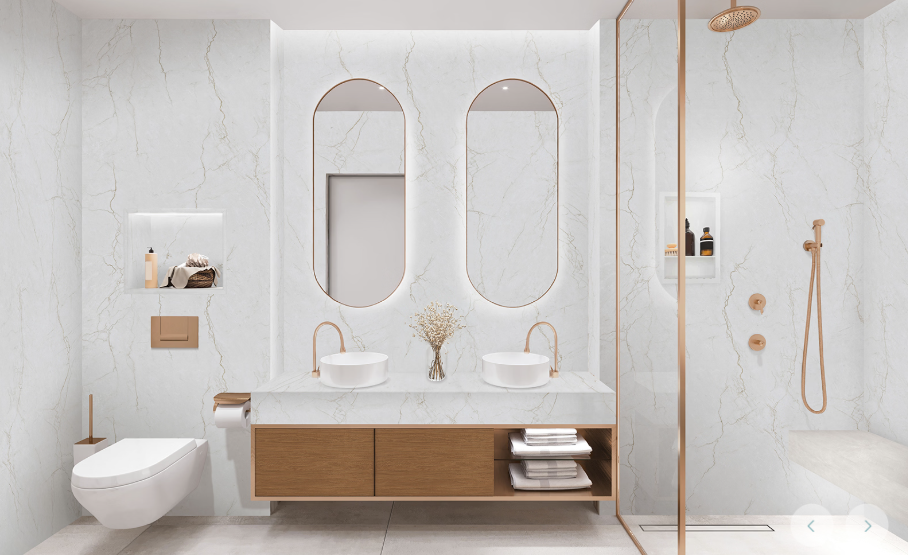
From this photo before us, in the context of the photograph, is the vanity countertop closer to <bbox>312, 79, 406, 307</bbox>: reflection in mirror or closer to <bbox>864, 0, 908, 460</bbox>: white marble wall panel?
<bbox>312, 79, 406, 307</bbox>: reflection in mirror

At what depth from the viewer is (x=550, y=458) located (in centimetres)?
226

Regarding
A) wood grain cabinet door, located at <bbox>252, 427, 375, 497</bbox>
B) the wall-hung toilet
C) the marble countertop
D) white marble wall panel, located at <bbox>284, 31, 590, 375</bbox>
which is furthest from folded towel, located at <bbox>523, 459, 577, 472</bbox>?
the wall-hung toilet

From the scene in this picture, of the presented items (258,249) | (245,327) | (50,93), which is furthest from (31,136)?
(245,327)

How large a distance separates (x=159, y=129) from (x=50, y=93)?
1.54ft

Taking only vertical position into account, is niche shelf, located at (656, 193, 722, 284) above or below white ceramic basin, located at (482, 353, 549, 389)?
above

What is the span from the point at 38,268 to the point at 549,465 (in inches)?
102

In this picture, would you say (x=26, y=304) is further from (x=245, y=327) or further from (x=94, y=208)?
(x=245, y=327)

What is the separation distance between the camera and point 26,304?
7.11ft

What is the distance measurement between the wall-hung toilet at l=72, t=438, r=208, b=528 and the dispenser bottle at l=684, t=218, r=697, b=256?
7.51 feet

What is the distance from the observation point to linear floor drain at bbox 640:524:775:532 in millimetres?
1320

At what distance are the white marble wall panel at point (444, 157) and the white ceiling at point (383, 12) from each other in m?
0.12

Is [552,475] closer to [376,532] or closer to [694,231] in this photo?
[376,532]

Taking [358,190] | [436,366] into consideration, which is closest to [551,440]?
[436,366]

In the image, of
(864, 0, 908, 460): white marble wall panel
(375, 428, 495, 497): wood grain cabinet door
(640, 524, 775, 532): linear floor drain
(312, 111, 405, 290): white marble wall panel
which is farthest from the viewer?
(312, 111, 405, 290): white marble wall panel
